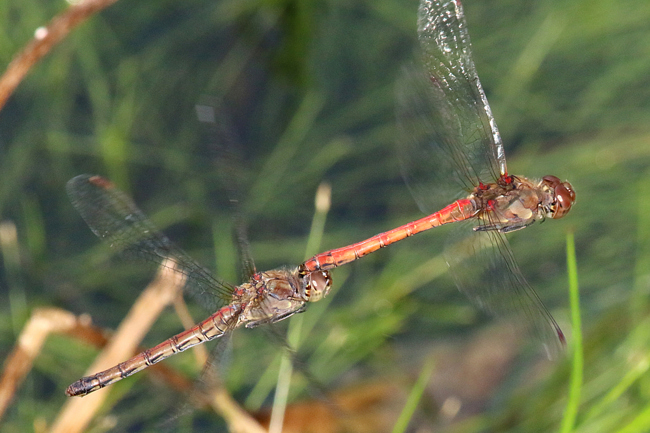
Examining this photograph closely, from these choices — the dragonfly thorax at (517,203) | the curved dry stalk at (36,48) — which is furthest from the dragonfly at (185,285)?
the dragonfly thorax at (517,203)

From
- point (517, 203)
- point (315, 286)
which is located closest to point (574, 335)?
point (517, 203)


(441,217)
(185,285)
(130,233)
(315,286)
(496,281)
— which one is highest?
(130,233)

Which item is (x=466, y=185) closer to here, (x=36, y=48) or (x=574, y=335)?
(x=574, y=335)

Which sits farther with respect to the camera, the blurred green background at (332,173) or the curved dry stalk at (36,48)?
the blurred green background at (332,173)

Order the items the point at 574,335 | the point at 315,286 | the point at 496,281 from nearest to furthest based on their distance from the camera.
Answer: the point at 574,335 < the point at 315,286 < the point at 496,281

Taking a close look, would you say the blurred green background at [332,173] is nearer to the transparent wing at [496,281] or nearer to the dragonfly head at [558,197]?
the transparent wing at [496,281]

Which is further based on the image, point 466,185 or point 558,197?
point 466,185

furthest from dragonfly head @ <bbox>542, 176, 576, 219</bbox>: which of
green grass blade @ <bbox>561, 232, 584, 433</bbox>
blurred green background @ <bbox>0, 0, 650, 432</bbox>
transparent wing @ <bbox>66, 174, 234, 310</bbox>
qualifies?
transparent wing @ <bbox>66, 174, 234, 310</bbox>

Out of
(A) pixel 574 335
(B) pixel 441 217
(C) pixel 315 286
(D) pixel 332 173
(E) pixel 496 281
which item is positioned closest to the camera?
(A) pixel 574 335
